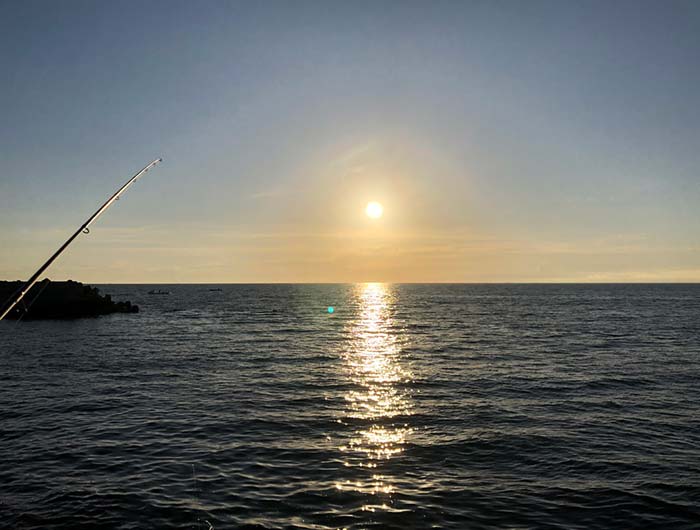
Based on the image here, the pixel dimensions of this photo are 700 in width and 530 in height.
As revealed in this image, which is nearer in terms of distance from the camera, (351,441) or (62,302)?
(351,441)

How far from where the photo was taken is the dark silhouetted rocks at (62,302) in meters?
84.4

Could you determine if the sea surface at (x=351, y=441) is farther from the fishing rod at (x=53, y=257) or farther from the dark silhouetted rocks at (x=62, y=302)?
the dark silhouetted rocks at (x=62, y=302)

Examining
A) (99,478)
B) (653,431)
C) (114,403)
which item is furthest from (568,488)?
(114,403)

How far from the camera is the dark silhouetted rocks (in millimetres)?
84375

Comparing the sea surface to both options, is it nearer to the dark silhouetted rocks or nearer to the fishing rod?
the fishing rod

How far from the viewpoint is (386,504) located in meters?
13.3

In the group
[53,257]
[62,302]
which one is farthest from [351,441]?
[62,302]

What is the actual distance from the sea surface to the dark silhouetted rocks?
51398 millimetres

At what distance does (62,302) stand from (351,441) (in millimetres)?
85247

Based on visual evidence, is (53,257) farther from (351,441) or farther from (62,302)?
(62,302)

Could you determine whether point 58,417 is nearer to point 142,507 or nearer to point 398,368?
point 142,507

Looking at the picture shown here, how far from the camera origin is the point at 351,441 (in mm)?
18719

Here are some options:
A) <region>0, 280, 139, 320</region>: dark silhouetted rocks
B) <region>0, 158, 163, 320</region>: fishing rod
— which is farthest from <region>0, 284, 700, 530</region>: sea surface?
<region>0, 280, 139, 320</region>: dark silhouetted rocks

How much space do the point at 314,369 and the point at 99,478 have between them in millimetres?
20099
